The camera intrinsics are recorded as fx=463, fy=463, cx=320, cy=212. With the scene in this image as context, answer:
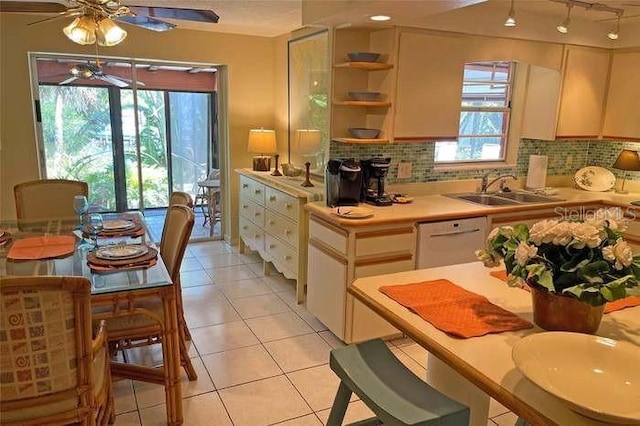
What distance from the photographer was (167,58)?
14.4 ft

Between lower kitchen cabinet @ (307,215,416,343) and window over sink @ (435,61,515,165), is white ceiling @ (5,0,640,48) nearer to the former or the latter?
window over sink @ (435,61,515,165)

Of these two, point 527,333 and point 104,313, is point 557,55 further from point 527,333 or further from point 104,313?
point 104,313

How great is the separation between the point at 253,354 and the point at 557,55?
10.9 feet

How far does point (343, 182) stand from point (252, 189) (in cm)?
152

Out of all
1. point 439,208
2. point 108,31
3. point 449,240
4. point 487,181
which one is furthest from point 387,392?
point 487,181

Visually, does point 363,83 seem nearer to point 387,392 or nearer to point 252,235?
point 252,235

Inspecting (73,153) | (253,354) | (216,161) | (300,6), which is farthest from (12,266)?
(216,161)

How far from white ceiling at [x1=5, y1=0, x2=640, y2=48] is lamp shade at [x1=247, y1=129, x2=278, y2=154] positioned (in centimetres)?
96

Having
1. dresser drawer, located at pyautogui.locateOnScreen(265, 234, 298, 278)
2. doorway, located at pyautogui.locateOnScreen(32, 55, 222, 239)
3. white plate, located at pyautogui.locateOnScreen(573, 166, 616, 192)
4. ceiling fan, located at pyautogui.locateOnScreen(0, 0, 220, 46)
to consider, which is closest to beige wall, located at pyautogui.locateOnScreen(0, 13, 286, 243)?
doorway, located at pyautogui.locateOnScreen(32, 55, 222, 239)

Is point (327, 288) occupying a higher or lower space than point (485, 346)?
lower

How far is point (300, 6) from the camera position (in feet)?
10.9

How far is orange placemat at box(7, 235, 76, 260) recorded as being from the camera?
2307 millimetres

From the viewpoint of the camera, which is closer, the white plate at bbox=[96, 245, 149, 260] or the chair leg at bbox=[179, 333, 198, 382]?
the white plate at bbox=[96, 245, 149, 260]

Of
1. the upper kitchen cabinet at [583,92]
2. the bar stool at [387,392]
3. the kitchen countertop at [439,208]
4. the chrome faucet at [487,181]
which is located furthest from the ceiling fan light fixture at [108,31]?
the upper kitchen cabinet at [583,92]
